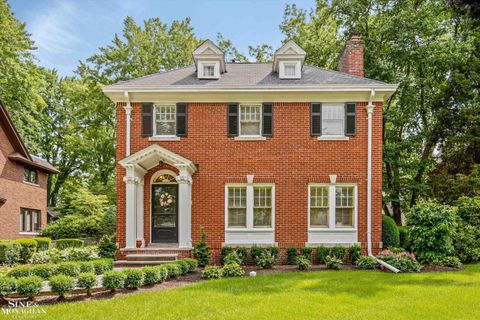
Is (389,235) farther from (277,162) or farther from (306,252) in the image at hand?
(277,162)

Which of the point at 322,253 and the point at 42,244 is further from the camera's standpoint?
the point at 42,244

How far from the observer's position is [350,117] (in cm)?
1326

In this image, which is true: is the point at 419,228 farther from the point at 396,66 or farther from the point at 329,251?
the point at 396,66

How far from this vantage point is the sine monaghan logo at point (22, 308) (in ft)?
23.5

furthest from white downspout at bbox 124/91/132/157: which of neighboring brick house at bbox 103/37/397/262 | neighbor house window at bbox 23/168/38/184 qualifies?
neighbor house window at bbox 23/168/38/184

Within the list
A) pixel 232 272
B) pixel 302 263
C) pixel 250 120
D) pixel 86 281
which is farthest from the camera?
pixel 250 120

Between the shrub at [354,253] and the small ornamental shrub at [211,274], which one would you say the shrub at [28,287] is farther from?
the shrub at [354,253]

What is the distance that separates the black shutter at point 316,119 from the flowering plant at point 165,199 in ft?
19.2

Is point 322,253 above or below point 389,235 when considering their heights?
below

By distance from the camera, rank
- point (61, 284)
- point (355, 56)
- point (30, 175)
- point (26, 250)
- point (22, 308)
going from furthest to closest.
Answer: point (30, 175), point (26, 250), point (355, 56), point (61, 284), point (22, 308)

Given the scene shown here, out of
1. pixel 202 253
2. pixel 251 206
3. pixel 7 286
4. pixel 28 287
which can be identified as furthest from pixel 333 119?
pixel 7 286

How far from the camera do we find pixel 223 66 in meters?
14.7

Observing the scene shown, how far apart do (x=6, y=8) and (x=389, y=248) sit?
1027 inches

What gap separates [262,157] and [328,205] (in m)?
2.98
